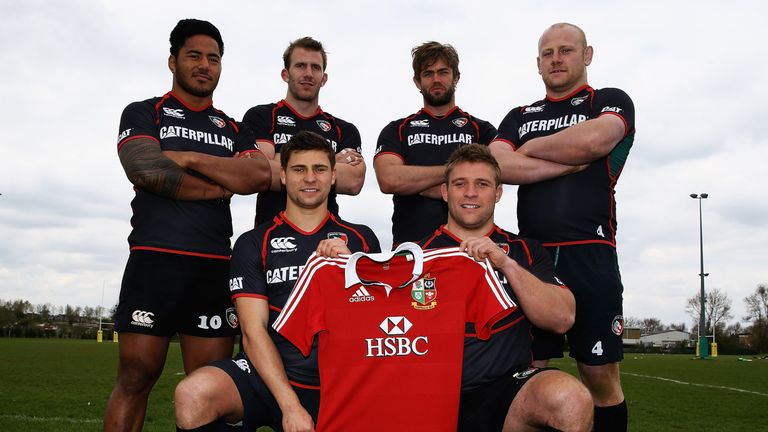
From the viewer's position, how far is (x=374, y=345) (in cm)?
328

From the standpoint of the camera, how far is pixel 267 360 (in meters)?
3.37

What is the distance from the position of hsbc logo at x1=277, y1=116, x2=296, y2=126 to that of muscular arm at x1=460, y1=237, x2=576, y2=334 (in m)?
2.30

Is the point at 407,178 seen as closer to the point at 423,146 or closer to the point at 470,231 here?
the point at 423,146

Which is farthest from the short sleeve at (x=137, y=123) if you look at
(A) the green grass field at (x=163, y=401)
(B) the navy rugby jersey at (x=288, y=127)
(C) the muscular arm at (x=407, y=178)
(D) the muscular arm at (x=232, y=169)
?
(A) the green grass field at (x=163, y=401)

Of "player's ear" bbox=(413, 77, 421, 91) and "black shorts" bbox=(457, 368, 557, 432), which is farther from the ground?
"player's ear" bbox=(413, 77, 421, 91)

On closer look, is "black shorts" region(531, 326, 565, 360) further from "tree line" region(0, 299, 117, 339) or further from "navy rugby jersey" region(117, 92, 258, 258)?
"tree line" region(0, 299, 117, 339)

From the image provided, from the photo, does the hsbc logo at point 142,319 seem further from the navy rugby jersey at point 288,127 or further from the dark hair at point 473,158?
the dark hair at point 473,158

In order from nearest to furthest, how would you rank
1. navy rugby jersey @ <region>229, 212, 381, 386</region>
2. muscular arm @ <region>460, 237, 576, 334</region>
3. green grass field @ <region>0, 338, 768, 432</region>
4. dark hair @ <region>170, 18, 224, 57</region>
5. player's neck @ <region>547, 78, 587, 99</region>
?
muscular arm @ <region>460, 237, 576, 334</region> → navy rugby jersey @ <region>229, 212, 381, 386</region> → player's neck @ <region>547, 78, 587, 99</region> → dark hair @ <region>170, 18, 224, 57</region> → green grass field @ <region>0, 338, 768, 432</region>

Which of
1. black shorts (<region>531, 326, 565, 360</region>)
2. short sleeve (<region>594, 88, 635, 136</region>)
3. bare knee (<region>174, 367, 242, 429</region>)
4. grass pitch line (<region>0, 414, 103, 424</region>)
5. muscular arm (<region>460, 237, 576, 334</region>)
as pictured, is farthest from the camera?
grass pitch line (<region>0, 414, 103, 424</region>)

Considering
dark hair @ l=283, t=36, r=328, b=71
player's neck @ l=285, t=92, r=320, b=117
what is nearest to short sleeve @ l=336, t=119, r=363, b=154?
player's neck @ l=285, t=92, r=320, b=117

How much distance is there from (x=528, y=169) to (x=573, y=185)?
0.33 meters

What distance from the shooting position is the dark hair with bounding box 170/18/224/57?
4.54m

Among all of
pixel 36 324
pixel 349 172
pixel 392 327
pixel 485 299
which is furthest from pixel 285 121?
pixel 36 324

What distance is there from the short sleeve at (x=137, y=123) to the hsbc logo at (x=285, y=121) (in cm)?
101
